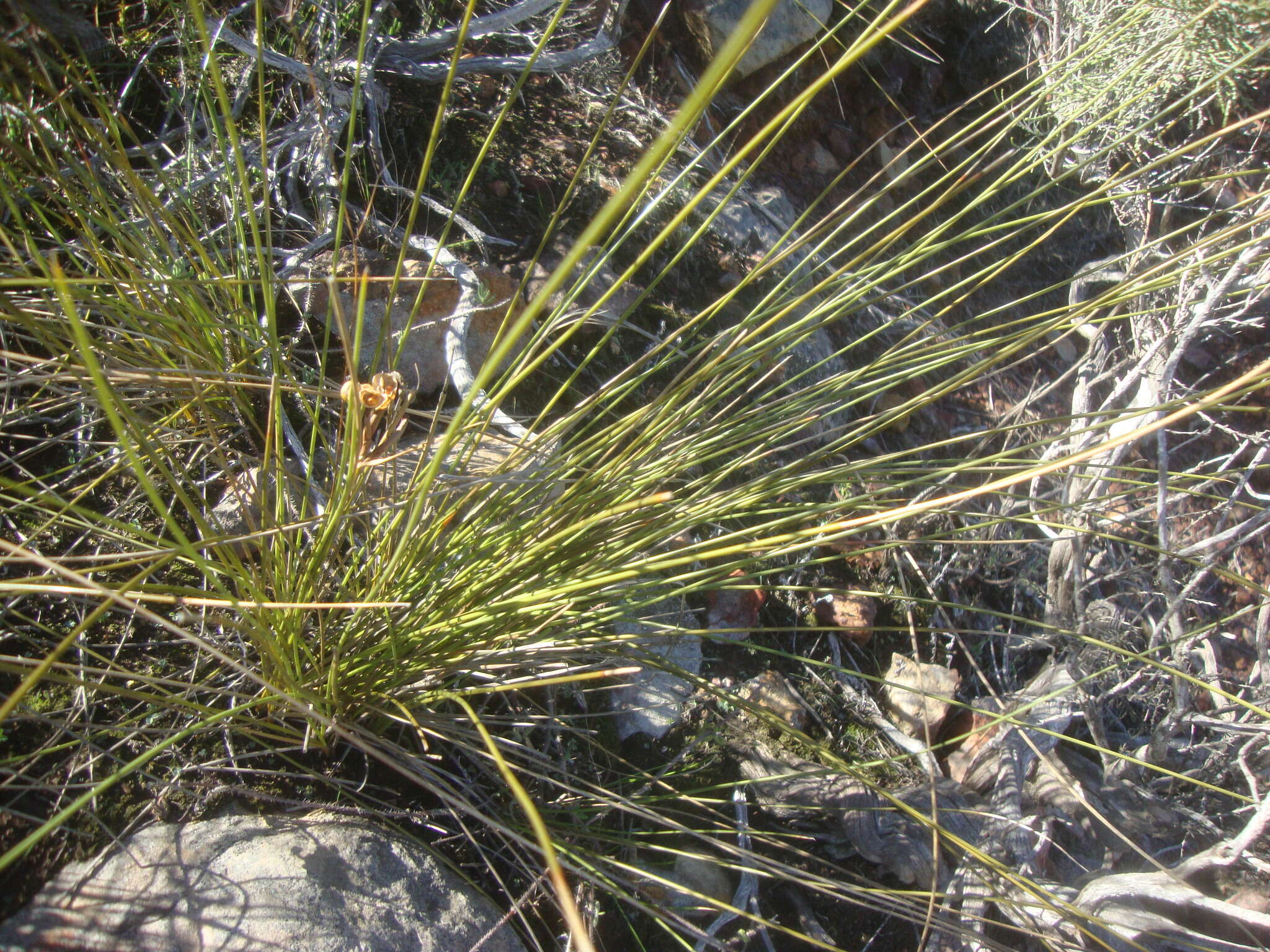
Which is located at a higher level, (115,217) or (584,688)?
(115,217)

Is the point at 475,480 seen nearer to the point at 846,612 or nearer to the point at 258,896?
the point at 258,896

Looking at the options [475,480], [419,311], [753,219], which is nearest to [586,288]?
[419,311]

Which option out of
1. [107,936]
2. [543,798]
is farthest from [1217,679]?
[107,936]

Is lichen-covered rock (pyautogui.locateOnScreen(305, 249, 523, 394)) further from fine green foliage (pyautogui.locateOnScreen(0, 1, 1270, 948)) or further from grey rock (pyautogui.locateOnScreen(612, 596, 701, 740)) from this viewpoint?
grey rock (pyautogui.locateOnScreen(612, 596, 701, 740))

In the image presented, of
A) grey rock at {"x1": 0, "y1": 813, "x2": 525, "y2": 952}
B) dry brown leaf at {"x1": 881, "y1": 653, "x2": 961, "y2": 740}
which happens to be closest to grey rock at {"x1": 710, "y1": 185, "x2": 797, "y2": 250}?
dry brown leaf at {"x1": 881, "y1": 653, "x2": 961, "y2": 740}

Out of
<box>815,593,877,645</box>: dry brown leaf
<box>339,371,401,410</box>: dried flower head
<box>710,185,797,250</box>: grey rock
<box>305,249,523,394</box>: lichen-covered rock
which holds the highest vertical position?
<box>710,185,797,250</box>: grey rock

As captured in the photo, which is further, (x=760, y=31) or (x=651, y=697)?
(x=760, y=31)

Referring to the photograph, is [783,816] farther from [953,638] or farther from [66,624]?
[66,624]
